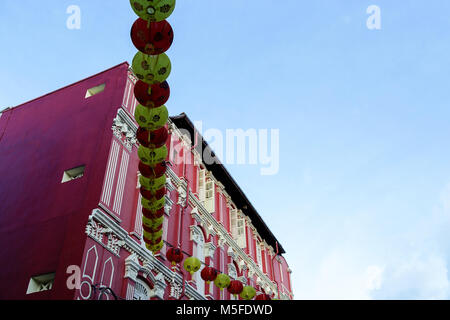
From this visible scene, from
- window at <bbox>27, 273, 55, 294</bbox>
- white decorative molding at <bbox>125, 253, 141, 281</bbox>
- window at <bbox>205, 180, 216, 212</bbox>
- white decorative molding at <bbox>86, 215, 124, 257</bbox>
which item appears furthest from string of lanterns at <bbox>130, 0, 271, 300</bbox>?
window at <bbox>205, 180, 216, 212</bbox>

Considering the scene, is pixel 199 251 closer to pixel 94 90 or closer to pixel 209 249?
pixel 209 249

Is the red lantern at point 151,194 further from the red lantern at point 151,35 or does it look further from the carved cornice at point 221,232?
the carved cornice at point 221,232

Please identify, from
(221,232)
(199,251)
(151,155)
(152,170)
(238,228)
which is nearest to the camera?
(151,155)

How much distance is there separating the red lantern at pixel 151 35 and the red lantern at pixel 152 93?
77cm

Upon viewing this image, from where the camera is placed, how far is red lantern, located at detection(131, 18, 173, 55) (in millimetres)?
6352

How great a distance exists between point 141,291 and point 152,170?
5.10 m

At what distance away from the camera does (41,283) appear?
33.8 ft

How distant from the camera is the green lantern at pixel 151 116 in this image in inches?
294

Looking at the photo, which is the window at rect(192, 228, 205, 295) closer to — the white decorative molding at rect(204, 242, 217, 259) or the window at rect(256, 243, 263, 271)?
the white decorative molding at rect(204, 242, 217, 259)

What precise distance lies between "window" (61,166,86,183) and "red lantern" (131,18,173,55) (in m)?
7.22

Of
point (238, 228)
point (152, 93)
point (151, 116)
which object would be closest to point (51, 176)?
point (151, 116)

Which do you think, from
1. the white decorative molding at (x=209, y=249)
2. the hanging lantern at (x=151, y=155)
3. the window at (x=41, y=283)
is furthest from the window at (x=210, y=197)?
the hanging lantern at (x=151, y=155)
